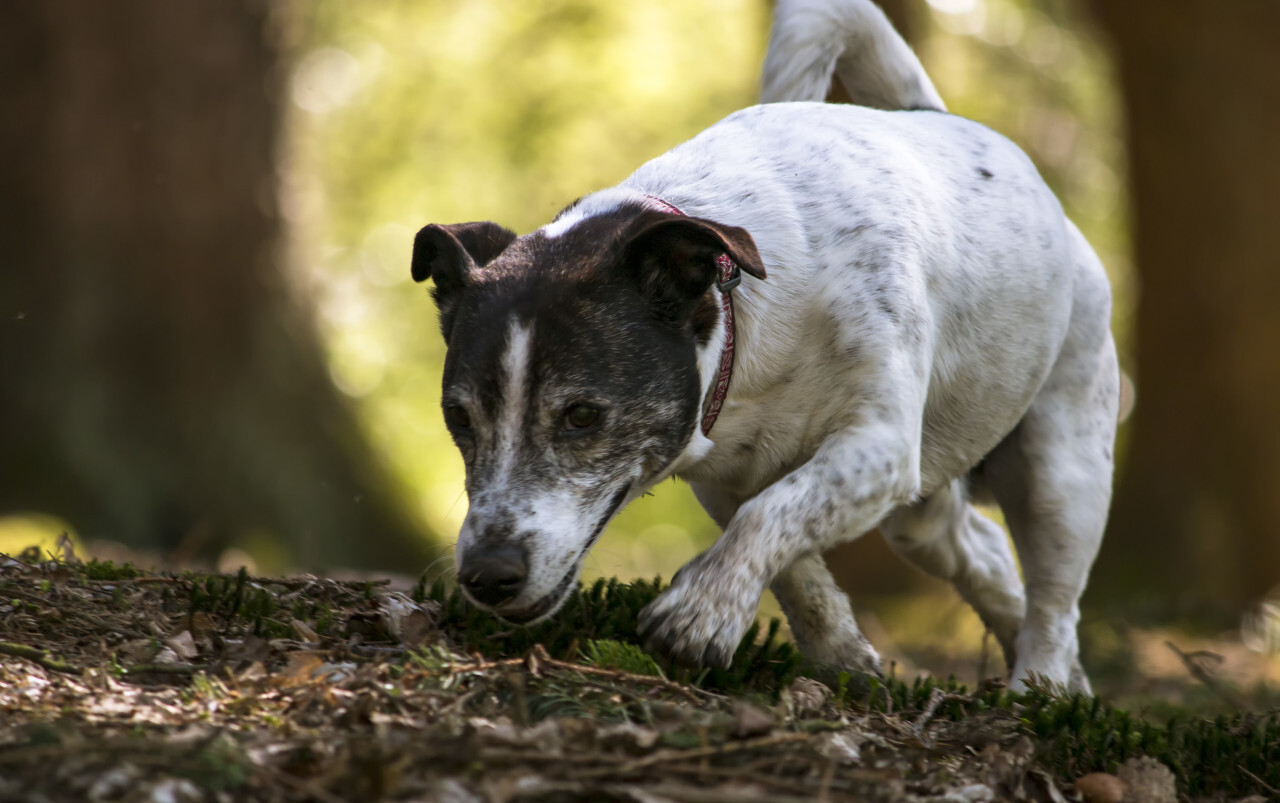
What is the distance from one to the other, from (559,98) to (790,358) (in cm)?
1484

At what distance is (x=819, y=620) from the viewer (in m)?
4.13

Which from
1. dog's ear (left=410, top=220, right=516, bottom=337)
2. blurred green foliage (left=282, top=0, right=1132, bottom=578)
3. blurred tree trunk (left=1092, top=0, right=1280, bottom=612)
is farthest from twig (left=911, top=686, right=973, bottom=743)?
blurred green foliage (left=282, top=0, right=1132, bottom=578)

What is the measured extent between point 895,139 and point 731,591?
1.99 metres

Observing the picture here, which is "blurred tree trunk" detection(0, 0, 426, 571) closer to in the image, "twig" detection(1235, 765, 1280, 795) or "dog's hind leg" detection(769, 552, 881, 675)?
"dog's hind leg" detection(769, 552, 881, 675)

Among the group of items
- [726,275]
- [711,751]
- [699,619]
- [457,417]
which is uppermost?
[726,275]

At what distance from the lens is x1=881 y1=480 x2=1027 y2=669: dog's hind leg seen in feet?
18.4

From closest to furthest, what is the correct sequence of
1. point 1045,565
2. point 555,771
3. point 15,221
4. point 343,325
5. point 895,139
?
point 555,771 → point 895,139 → point 1045,565 → point 15,221 → point 343,325

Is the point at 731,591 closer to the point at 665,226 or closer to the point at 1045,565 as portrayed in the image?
the point at 665,226

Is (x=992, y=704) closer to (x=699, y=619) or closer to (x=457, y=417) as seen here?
(x=699, y=619)

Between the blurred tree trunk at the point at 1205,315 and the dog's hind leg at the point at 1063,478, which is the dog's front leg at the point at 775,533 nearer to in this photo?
the dog's hind leg at the point at 1063,478

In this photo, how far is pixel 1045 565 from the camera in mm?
5336

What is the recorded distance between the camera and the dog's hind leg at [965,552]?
561cm

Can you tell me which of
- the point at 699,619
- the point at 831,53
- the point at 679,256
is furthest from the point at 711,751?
the point at 831,53

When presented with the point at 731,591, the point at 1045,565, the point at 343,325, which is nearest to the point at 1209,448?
the point at 1045,565
